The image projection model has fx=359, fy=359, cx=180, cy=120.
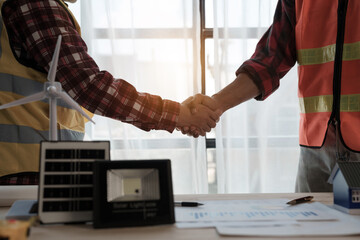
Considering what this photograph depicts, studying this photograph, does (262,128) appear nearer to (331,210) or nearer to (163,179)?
(331,210)

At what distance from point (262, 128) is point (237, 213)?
2012 millimetres

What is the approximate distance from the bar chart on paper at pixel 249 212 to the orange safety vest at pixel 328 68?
2.31 feet

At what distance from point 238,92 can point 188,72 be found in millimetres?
927

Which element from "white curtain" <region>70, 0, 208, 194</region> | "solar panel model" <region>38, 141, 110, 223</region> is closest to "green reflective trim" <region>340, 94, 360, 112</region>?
"solar panel model" <region>38, 141, 110, 223</region>

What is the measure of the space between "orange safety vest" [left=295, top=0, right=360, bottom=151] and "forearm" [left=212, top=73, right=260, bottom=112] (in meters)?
0.26

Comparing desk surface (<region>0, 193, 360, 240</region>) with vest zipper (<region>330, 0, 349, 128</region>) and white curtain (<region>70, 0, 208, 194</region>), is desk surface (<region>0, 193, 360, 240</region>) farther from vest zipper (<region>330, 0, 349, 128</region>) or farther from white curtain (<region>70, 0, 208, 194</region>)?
white curtain (<region>70, 0, 208, 194</region>)

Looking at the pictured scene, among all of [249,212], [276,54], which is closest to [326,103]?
[276,54]

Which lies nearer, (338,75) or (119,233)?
(119,233)

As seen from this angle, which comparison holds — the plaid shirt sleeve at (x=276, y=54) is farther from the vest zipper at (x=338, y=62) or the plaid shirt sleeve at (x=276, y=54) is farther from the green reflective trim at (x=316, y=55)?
the vest zipper at (x=338, y=62)

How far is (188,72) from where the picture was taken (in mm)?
2793

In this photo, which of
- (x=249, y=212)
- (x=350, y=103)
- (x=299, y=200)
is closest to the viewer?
(x=249, y=212)

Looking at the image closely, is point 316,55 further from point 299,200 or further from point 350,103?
point 299,200

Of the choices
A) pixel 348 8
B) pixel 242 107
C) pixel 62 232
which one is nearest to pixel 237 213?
pixel 62 232

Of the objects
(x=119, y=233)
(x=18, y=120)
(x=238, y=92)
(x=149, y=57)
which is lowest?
(x=119, y=233)
